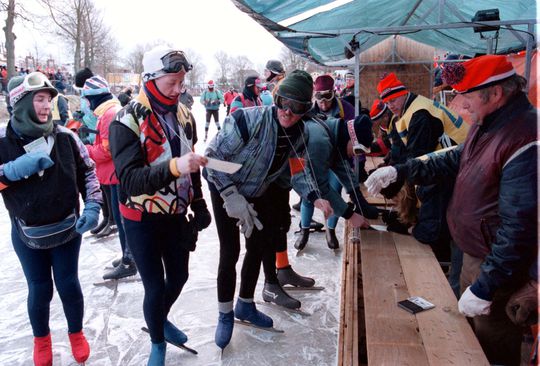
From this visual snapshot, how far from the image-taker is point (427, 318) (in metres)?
2.09

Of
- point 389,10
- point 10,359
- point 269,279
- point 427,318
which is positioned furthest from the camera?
point 389,10

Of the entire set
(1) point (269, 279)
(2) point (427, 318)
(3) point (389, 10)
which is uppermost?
(3) point (389, 10)

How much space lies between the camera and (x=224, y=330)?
114 inches

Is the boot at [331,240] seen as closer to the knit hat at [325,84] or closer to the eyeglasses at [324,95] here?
the eyeglasses at [324,95]

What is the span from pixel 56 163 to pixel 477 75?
238cm

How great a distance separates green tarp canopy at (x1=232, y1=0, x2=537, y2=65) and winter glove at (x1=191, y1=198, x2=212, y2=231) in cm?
177

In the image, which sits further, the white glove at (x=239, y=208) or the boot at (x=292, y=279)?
the boot at (x=292, y=279)

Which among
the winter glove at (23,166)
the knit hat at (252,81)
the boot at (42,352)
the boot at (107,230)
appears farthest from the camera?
the knit hat at (252,81)

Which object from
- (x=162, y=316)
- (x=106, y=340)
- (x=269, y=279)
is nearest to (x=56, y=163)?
(x=162, y=316)

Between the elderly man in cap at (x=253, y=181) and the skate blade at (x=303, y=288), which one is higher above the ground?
the elderly man in cap at (x=253, y=181)

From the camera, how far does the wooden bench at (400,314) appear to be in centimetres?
182

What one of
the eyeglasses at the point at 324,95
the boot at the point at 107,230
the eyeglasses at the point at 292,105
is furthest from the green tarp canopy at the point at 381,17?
the boot at the point at 107,230

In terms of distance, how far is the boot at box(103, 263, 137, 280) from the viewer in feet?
13.3

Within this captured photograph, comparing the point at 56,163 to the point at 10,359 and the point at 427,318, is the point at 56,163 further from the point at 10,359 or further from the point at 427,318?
the point at 427,318
